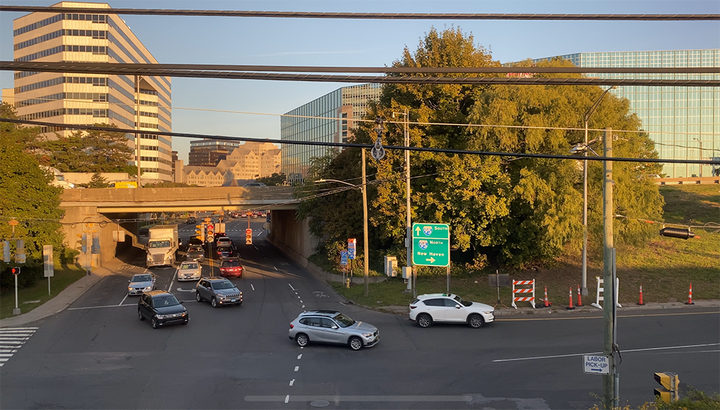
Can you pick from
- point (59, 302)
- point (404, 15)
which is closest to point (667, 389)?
point (404, 15)

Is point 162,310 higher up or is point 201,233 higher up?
point 201,233

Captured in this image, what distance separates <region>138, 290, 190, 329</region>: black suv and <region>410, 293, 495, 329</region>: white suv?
10.6m

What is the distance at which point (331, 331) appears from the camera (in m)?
19.4

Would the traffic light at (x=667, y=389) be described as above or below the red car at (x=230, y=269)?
above

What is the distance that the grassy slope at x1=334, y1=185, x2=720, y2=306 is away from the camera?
28.1m

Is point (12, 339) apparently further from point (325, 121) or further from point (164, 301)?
point (325, 121)

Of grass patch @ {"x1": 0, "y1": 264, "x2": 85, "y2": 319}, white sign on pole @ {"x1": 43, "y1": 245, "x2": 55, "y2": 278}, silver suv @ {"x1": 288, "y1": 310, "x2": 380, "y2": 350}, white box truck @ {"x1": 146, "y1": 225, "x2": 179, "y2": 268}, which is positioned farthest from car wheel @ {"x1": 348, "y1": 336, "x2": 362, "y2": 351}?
white box truck @ {"x1": 146, "y1": 225, "x2": 179, "y2": 268}

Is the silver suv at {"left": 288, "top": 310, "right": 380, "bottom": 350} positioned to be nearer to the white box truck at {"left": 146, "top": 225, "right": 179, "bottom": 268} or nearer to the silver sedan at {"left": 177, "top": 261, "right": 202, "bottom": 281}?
the silver sedan at {"left": 177, "top": 261, "right": 202, "bottom": 281}

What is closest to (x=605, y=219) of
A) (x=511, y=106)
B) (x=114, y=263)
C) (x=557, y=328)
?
(x=557, y=328)

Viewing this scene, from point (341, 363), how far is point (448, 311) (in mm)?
7151

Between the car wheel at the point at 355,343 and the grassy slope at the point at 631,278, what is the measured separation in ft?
30.5

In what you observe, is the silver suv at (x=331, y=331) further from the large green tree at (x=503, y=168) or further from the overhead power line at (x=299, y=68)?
the overhead power line at (x=299, y=68)

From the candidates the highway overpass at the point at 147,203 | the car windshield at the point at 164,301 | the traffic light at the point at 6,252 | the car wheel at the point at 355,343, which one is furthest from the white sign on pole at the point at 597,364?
the highway overpass at the point at 147,203

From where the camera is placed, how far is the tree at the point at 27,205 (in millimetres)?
33719
